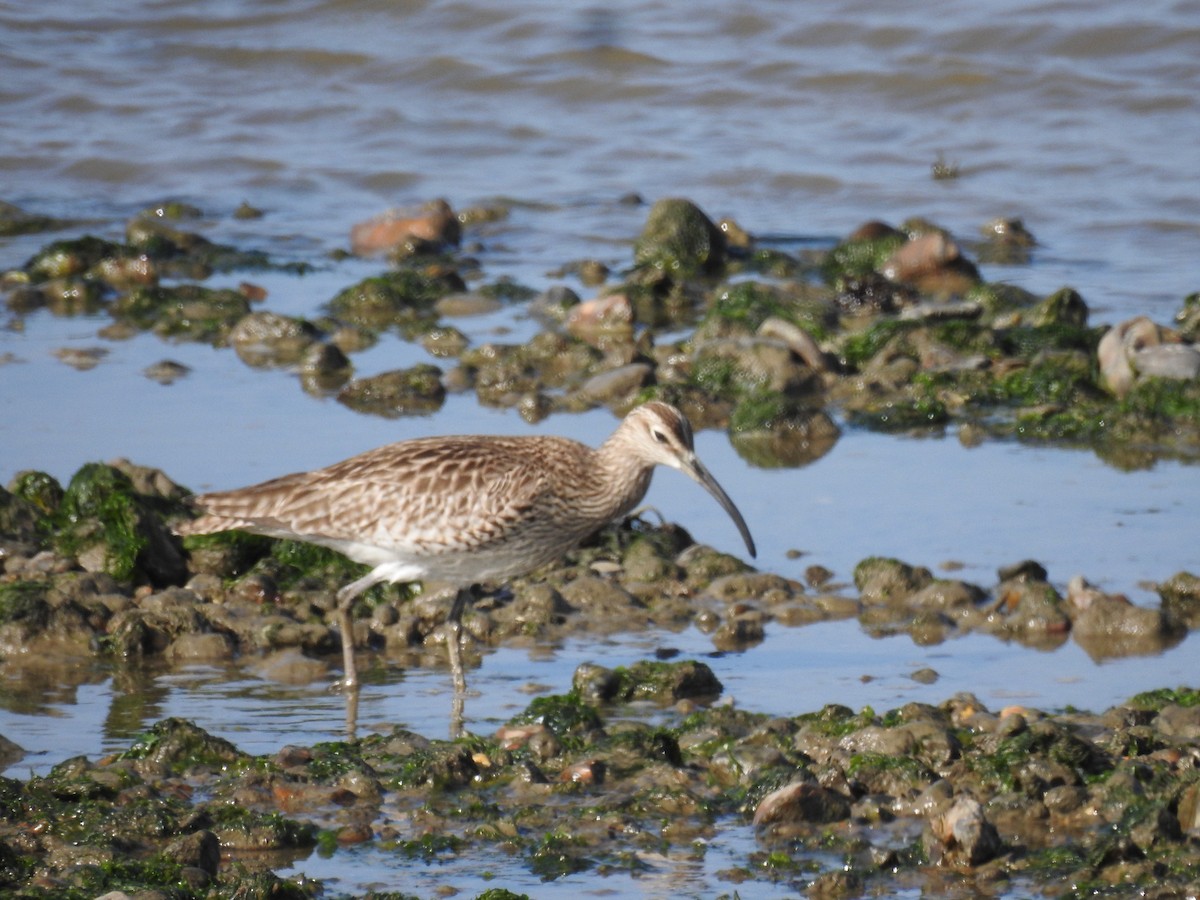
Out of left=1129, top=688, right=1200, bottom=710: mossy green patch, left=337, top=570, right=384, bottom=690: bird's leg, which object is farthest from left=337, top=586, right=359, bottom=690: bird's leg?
left=1129, top=688, right=1200, bottom=710: mossy green patch

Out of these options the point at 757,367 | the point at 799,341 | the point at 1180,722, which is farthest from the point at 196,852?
the point at 799,341

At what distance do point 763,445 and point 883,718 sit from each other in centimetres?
487

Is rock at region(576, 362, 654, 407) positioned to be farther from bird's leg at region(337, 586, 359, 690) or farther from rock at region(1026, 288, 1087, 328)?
bird's leg at region(337, 586, 359, 690)

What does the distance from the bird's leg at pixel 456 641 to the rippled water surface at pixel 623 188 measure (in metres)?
0.11

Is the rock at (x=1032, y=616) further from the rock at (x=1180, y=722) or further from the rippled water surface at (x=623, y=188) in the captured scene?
the rock at (x=1180, y=722)

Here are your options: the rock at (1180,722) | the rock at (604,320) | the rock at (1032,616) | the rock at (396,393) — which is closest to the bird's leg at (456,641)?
the rock at (1032,616)

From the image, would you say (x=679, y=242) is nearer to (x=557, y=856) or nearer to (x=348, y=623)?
(x=348, y=623)

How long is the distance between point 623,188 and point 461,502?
12.3 meters

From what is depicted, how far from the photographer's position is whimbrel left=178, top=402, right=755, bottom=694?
8.90 m

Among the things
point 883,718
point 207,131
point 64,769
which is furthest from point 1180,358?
point 207,131

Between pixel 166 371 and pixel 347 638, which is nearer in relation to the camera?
pixel 347 638

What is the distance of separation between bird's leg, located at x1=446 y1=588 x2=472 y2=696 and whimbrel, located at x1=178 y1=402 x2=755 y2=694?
0.02 m

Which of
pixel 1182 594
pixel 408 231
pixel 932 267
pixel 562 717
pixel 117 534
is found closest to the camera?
pixel 562 717

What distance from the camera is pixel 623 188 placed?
20766 mm
